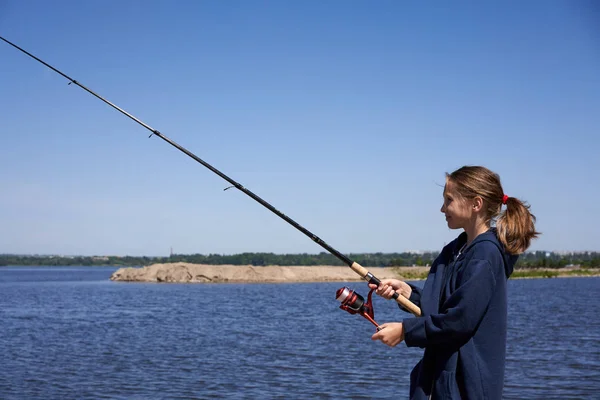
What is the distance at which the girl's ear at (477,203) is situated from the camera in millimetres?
3297

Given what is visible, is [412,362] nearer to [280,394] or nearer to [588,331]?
[280,394]

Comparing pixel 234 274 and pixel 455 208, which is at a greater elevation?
pixel 455 208

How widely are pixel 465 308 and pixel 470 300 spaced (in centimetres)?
4

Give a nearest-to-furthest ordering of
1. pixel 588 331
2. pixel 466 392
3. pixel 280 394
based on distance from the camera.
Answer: pixel 466 392 → pixel 280 394 → pixel 588 331

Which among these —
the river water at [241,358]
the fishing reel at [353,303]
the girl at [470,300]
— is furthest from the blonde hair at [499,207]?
the river water at [241,358]

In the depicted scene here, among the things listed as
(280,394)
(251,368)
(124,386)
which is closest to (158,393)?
(124,386)

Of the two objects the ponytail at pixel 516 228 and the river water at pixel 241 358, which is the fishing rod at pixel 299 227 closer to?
the ponytail at pixel 516 228

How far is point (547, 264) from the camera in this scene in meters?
112

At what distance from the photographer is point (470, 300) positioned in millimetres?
3039

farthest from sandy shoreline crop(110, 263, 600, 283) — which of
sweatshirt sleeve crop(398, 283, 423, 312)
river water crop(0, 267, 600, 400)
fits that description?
sweatshirt sleeve crop(398, 283, 423, 312)

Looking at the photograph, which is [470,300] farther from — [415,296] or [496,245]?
[415,296]

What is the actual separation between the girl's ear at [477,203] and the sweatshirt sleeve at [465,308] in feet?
1.06

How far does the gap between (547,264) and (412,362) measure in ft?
340

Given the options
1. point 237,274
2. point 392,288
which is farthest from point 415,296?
point 237,274
